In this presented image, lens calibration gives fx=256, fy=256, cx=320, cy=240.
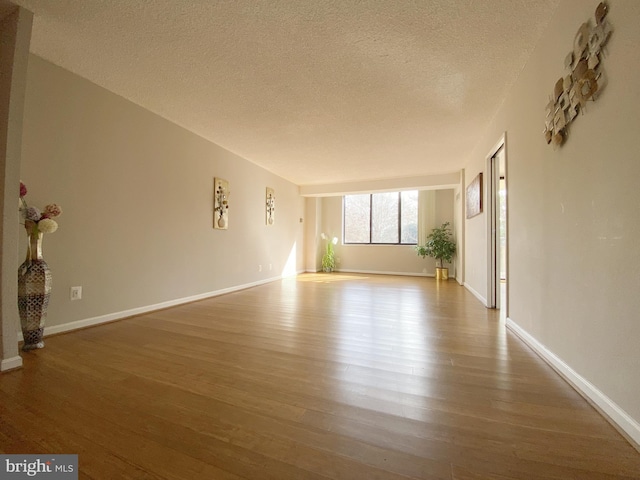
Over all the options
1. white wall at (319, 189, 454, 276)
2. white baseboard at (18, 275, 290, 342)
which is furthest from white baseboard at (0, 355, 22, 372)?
white wall at (319, 189, 454, 276)

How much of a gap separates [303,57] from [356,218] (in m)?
5.91

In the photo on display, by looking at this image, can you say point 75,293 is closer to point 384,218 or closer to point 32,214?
point 32,214

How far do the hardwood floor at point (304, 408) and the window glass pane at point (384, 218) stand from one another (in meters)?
5.14

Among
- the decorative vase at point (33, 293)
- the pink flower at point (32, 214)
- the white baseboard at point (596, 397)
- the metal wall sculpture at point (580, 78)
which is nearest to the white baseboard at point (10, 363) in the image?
the decorative vase at point (33, 293)

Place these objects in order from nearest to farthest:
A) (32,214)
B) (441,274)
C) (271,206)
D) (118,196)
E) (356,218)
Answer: (32,214) < (118,196) < (271,206) < (441,274) < (356,218)

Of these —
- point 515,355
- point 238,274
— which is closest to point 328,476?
point 515,355

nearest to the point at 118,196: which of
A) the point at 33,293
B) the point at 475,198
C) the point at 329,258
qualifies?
the point at 33,293

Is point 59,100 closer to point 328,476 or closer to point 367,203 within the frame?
point 328,476

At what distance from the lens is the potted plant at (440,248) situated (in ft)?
19.9

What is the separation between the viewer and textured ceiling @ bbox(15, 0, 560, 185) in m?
1.70

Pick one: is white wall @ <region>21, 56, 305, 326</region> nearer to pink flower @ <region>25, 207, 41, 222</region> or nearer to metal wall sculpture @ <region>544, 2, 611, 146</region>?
pink flower @ <region>25, 207, 41, 222</region>

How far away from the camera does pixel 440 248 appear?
6090 mm

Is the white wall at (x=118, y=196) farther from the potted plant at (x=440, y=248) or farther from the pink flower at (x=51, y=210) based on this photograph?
the potted plant at (x=440, y=248)

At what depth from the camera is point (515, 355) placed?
187 centimetres
